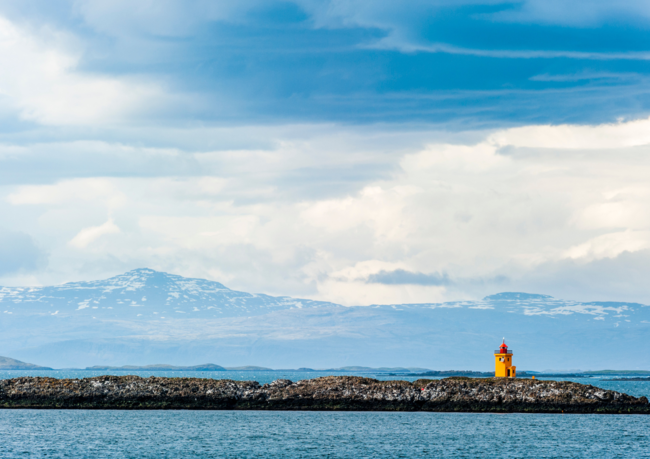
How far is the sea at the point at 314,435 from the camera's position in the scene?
267 feet

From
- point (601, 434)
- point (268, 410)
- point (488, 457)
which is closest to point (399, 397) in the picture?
point (268, 410)

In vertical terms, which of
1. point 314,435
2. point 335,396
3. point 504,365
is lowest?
point 314,435

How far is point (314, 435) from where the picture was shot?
3718 inches

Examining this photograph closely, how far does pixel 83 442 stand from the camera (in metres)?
87.5

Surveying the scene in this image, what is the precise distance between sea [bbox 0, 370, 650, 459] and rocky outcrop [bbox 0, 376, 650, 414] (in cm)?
146

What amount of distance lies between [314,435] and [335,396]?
25.0 meters

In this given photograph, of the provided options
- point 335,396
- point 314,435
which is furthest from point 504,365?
point 314,435

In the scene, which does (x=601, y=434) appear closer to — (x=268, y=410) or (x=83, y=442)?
(x=268, y=410)

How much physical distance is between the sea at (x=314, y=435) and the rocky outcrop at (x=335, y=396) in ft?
4.80

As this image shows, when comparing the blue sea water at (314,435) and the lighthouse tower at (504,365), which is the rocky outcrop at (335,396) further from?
the lighthouse tower at (504,365)

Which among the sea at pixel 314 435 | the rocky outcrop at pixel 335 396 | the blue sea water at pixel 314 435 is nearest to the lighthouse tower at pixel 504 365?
the rocky outcrop at pixel 335 396

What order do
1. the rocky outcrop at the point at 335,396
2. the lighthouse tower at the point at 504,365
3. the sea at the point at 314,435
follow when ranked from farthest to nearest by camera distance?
the lighthouse tower at the point at 504,365, the rocky outcrop at the point at 335,396, the sea at the point at 314,435

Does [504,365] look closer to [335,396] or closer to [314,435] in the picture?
[335,396]

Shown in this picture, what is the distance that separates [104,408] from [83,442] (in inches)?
1339
